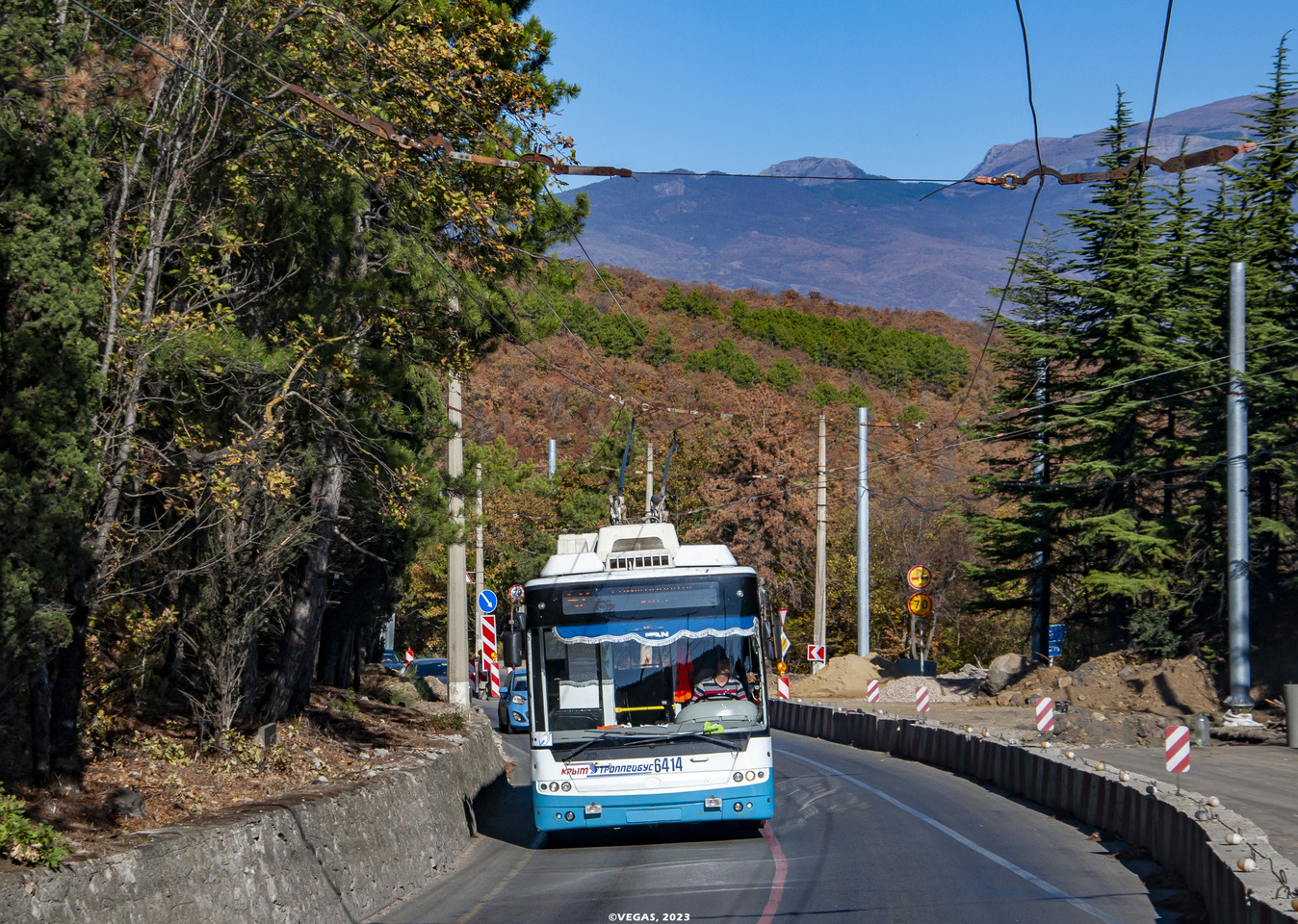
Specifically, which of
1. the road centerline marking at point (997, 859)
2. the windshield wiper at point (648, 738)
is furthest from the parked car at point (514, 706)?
the windshield wiper at point (648, 738)

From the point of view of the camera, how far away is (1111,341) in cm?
A: 3859

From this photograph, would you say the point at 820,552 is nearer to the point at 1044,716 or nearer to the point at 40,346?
the point at 1044,716

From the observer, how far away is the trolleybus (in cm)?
1367

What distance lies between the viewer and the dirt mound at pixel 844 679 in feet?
148

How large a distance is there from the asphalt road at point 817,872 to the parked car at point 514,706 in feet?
51.8

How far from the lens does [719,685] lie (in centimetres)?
1409

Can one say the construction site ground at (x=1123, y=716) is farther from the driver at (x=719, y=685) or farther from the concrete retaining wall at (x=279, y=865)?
the concrete retaining wall at (x=279, y=865)

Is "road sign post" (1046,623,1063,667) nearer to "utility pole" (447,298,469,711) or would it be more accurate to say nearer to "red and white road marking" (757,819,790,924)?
"utility pole" (447,298,469,711)

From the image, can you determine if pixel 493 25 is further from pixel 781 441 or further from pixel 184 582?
pixel 781 441

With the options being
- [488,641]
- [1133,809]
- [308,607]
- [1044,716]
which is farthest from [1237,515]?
[308,607]

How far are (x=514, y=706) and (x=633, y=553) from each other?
2018cm

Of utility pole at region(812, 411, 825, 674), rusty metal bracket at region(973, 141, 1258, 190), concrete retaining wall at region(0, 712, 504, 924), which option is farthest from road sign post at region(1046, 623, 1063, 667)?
concrete retaining wall at region(0, 712, 504, 924)

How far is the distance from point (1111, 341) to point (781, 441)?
2874cm

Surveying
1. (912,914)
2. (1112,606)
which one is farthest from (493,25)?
(1112,606)
